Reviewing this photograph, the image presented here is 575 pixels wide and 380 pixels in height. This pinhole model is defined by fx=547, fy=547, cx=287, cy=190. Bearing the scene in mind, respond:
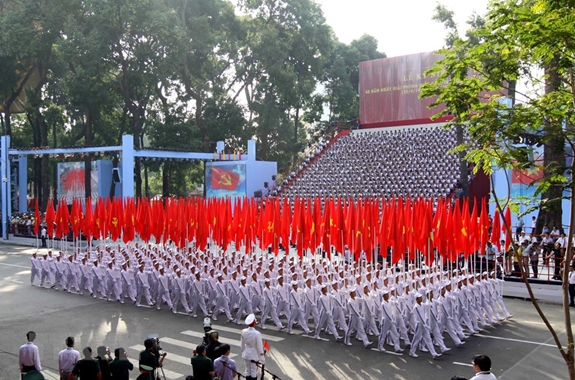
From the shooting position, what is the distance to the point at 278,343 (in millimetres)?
10875

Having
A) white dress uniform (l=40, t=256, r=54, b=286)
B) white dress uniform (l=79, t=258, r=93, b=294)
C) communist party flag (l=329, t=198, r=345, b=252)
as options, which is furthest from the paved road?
communist party flag (l=329, t=198, r=345, b=252)

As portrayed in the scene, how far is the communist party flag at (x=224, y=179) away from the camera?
32469 mm

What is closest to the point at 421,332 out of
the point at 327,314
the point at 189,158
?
the point at 327,314

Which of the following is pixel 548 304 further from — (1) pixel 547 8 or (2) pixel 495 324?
(1) pixel 547 8

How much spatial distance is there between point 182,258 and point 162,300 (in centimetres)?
152

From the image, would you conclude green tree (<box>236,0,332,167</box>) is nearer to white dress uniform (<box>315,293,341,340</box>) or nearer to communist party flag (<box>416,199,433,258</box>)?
communist party flag (<box>416,199,433,258</box>)

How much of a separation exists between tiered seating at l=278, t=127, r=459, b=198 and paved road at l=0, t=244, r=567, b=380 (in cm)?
1236

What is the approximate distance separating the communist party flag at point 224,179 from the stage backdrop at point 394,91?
392 inches

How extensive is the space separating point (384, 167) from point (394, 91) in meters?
7.42

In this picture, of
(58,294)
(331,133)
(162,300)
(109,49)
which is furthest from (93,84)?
(162,300)

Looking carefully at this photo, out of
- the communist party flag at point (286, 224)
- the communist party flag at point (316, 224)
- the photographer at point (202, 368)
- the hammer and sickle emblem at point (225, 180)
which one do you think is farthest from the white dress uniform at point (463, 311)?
the hammer and sickle emblem at point (225, 180)

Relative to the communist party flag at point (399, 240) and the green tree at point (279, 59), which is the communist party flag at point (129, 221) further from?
the green tree at point (279, 59)

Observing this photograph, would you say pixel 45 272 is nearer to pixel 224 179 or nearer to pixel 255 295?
pixel 255 295

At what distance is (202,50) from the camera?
37.7 m
